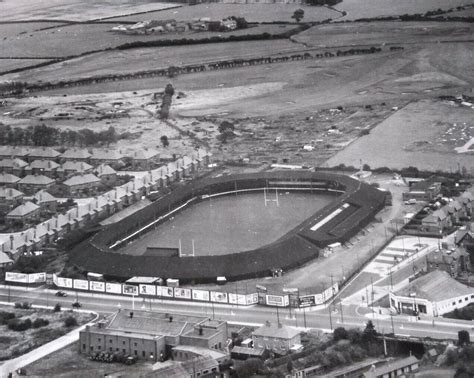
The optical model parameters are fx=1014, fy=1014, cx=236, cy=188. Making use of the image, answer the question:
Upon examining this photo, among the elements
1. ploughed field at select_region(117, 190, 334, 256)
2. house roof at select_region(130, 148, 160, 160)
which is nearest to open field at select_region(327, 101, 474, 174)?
ploughed field at select_region(117, 190, 334, 256)

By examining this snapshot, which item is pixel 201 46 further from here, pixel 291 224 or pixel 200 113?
pixel 291 224

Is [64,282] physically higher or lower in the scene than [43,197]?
lower

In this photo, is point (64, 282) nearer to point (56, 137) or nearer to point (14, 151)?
point (14, 151)

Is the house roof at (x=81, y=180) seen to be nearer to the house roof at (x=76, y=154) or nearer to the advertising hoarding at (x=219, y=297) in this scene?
the house roof at (x=76, y=154)

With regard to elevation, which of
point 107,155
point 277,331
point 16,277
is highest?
point 277,331

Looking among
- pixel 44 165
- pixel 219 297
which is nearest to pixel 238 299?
pixel 219 297

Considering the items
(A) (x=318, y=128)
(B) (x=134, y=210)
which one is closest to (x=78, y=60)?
(A) (x=318, y=128)

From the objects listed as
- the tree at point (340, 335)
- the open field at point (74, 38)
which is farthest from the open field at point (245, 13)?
the tree at point (340, 335)
